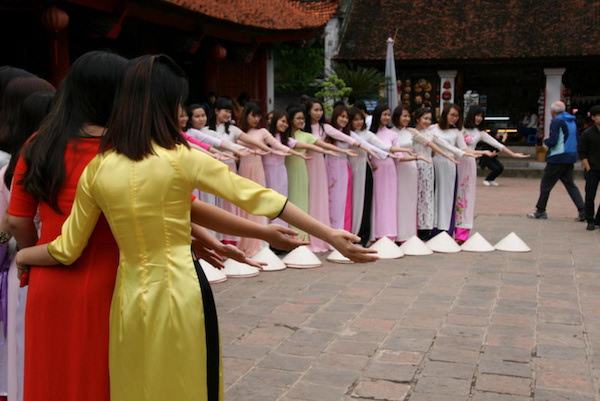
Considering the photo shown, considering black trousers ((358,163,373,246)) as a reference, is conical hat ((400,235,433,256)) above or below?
below

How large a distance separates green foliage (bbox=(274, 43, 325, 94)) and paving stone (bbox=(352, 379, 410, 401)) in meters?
19.8

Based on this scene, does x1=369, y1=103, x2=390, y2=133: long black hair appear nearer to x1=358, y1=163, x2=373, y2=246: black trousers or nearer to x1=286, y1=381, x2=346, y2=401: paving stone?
x1=358, y1=163, x2=373, y2=246: black trousers

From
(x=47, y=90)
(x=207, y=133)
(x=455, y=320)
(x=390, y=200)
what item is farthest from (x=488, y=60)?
(x=47, y=90)

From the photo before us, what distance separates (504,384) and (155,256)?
248 centimetres

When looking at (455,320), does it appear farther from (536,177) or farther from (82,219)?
(536,177)

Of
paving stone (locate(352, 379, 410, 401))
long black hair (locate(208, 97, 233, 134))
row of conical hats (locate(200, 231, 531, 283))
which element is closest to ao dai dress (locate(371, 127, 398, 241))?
row of conical hats (locate(200, 231, 531, 283))

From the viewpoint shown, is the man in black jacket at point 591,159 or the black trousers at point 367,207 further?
the man in black jacket at point 591,159

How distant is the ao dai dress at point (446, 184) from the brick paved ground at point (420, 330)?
1.19 metres

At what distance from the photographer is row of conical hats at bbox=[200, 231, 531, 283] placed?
6.70 m

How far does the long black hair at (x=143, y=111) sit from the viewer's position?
213cm

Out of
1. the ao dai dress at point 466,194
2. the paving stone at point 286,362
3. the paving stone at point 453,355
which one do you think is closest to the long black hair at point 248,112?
the ao dai dress at point 466,194

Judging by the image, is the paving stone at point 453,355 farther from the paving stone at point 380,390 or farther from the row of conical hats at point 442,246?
the row of conical hats at point 442,246

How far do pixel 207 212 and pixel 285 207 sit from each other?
361 millimetres

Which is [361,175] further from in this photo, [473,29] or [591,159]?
[473,29]
